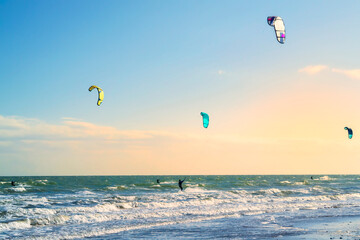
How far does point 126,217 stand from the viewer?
13695mm

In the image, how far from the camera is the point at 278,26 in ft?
52.0

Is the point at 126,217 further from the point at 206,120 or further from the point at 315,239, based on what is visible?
the point at 206,120

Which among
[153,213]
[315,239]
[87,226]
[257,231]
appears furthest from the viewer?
[153,213]

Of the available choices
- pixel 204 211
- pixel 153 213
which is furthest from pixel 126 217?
pixel 204 211

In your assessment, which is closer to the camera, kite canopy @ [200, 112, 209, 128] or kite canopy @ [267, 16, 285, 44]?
kite canopy @ [267, 16, 285, 44]

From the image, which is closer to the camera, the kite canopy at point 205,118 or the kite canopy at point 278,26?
the kite canopy at point 278,26

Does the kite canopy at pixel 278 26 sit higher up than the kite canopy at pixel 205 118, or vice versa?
the kite canopy at pixel 278 26

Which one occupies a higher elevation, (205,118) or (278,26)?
(278,26)

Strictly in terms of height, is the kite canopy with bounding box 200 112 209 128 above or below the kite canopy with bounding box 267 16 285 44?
below

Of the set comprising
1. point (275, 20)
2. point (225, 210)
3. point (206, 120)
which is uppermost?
point (275, 20)

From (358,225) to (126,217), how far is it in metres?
7.81

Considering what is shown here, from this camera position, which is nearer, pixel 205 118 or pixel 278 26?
pixel 278 26

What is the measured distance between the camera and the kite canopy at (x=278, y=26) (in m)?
15.5

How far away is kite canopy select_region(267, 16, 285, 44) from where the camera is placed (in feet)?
50.8
